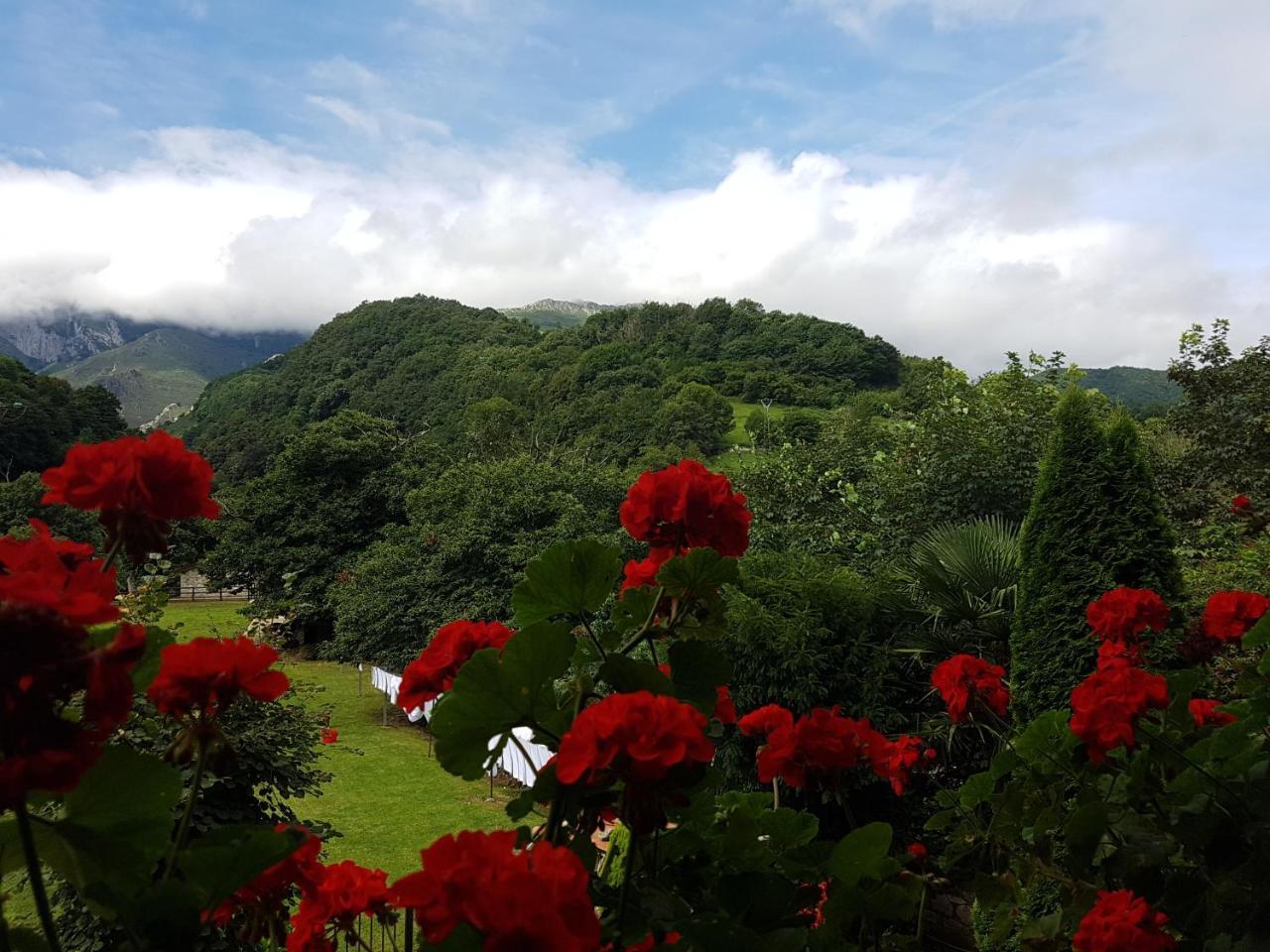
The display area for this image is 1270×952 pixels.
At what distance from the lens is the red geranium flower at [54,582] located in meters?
0.60

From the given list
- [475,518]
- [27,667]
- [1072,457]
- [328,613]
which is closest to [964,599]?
[1072,457]

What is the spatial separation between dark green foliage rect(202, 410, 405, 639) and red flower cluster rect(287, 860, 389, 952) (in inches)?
869

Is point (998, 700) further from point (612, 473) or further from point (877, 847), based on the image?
point (612, 473)

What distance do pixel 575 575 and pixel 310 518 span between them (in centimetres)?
2476

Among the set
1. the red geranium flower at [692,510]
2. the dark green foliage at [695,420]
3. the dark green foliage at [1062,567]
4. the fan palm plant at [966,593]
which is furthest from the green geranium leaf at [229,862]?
the dark green foliage at [695,420]

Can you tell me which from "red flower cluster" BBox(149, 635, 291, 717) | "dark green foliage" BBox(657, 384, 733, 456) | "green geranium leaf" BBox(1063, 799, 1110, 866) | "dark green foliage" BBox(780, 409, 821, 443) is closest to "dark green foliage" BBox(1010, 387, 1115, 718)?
"green geranium leaf" BBox(1063, 799, 1110, 866)

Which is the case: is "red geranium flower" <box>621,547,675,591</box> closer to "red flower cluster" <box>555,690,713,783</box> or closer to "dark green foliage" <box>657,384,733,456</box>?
"red flower cluster" <box>555,690,713,783</box>

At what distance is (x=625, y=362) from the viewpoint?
164ft

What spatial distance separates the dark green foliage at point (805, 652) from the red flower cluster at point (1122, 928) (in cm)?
522

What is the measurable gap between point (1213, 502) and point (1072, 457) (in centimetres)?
580

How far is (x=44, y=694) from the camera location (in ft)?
2.00

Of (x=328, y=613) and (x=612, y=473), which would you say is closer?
(x=612, y=473)

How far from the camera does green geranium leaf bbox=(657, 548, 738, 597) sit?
1.23 meters

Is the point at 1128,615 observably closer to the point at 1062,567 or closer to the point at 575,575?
the point at 575,575
